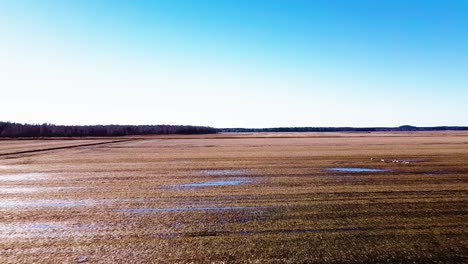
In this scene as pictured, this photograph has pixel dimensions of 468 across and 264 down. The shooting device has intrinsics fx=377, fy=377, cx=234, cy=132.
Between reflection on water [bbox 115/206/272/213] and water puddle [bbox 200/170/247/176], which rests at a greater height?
water puddle [bbox 200/170/247/176]

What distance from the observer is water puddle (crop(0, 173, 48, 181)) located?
12538 millimetres

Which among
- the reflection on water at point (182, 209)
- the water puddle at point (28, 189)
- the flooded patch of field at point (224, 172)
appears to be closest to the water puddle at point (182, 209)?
the reflection on water at point (182, 209)

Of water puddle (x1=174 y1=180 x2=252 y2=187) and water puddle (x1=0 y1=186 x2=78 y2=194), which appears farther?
water puddle (x1=174 y1=180 x2=252 y2=187)

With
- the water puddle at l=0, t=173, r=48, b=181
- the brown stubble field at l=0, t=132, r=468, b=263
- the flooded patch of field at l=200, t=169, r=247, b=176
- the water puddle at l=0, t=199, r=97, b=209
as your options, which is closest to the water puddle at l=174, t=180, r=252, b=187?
the brown stubble field at l=0, t=132, r=468, b=263

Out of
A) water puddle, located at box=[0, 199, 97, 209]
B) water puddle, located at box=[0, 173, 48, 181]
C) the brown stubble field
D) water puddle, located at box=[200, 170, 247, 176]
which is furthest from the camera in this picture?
water puddle, located at box=[200, 170, 247, 176]

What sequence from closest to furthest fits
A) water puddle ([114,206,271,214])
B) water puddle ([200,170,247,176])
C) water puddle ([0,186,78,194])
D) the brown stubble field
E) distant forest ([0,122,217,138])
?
the brown stubble field → water puddle ([114,206,271,214]) → water puddle ([0,186,78,194]) → water puddle ([200,170,247,176]) → distant forest ([0,122,217,138])

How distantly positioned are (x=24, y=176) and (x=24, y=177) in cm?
30

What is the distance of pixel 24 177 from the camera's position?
510 inches

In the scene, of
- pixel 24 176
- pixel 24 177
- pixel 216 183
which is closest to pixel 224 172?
pixel 216 183

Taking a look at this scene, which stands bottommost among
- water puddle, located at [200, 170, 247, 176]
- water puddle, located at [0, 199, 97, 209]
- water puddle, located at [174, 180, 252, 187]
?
water puddle, located at [0, 199, 97, 209]

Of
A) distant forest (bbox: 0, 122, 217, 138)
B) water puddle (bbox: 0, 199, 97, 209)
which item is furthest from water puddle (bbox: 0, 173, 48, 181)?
distant forest (bbox: 0, 122, 217, 138)

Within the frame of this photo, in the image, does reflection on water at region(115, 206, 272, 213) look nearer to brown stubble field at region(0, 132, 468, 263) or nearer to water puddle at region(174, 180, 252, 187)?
brown stubble field at region(0, 132, 468, 263)

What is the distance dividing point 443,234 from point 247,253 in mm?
3129

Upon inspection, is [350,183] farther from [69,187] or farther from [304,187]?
[69,187]
